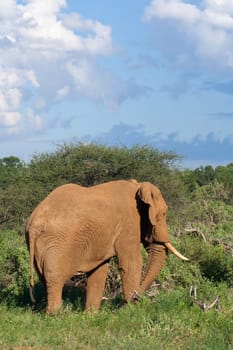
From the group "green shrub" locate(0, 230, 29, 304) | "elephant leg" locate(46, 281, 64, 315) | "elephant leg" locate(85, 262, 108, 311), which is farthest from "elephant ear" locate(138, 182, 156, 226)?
"green shrub" locate(0, 230, 29, 304)

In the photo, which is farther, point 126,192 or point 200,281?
point 200,281

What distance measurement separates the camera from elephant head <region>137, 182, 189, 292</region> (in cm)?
1151

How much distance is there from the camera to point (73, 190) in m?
11.4

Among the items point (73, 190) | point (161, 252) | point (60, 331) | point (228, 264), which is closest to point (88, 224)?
point (73, 190)

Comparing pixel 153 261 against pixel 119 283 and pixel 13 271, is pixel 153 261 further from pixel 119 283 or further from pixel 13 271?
pixel 13 271

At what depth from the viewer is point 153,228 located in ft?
38.5

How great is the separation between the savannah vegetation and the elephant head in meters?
0.46

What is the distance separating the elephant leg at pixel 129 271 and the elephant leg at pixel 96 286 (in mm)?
423

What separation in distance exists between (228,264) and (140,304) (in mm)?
4921

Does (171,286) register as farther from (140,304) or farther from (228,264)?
(140,304)

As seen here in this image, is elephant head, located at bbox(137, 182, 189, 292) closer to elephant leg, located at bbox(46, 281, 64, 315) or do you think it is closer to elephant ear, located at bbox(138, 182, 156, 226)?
elephant ear, located at bbox(138, 182, 156, 226)

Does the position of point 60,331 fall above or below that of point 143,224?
below

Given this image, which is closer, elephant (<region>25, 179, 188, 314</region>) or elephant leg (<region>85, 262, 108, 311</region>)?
elephant (<region>25, 179, 188, 314</region>)

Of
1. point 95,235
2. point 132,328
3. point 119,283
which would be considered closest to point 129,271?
point 95,235
